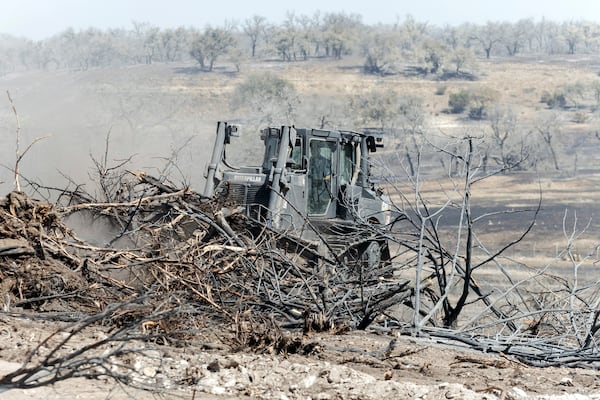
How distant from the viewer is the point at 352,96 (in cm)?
6003

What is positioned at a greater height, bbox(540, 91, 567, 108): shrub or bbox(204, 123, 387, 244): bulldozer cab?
bbox(204, 123, 387, 244): bulldozer cab

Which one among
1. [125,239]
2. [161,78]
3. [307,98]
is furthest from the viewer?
[161,78]

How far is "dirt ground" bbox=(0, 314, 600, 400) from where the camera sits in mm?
6168

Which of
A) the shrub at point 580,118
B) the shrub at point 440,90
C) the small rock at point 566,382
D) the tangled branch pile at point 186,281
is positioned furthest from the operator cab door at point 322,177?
the shrub at point 440,90

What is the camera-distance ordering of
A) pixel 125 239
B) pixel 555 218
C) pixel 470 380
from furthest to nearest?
pixel 555 218 < pixel 125 239 < pixel 470 380

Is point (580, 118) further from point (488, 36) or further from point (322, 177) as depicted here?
point (322, 177)

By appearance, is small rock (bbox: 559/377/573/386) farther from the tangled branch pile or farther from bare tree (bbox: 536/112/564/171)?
bare tree (bbox: 536/112/564/171)

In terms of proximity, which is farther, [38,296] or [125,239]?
[125,239]

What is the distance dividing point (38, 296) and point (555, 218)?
2426 centimetres

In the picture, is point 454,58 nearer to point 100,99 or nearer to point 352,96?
point 352,96

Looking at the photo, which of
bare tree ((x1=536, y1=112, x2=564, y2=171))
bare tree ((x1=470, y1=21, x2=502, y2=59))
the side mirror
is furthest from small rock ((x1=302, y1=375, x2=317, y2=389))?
bare tree ((x1=470, y1=21, x2=502, y2=59))

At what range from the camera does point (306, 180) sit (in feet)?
44.7

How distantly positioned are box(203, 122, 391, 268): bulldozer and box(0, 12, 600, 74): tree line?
53.4m

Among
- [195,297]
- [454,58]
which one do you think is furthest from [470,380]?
[454,58]
